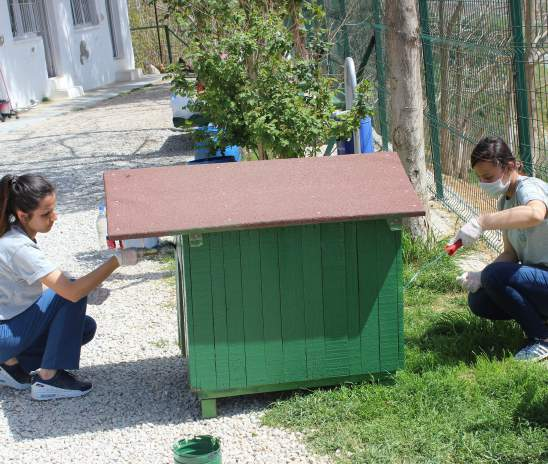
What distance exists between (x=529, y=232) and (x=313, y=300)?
3.67ft

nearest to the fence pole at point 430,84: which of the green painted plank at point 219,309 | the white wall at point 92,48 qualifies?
the green painted plank at point 219,309

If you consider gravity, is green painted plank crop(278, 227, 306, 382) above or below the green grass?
above

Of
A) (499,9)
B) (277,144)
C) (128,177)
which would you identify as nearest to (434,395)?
(128,177)

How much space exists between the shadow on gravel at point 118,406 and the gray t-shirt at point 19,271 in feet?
1.56

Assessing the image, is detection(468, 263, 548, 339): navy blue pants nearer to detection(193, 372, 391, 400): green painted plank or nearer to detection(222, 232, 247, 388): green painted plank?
detection(193, 372, 391, 400): green painted plank

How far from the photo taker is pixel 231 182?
3.94 meters

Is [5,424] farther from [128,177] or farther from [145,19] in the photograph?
[145,19]

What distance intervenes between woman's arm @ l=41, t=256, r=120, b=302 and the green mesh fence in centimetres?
252

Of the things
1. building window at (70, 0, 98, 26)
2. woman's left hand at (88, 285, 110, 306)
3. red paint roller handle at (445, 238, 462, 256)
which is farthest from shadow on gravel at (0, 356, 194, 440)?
building window at (70, 0, 98, 26)

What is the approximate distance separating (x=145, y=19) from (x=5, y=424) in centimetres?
2252

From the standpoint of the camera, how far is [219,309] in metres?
3.82

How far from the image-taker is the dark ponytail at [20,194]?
408cm

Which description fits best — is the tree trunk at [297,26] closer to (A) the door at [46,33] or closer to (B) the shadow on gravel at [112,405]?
(B) the shadow on gravel at [112,405]

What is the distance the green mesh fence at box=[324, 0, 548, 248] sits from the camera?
206 inches
